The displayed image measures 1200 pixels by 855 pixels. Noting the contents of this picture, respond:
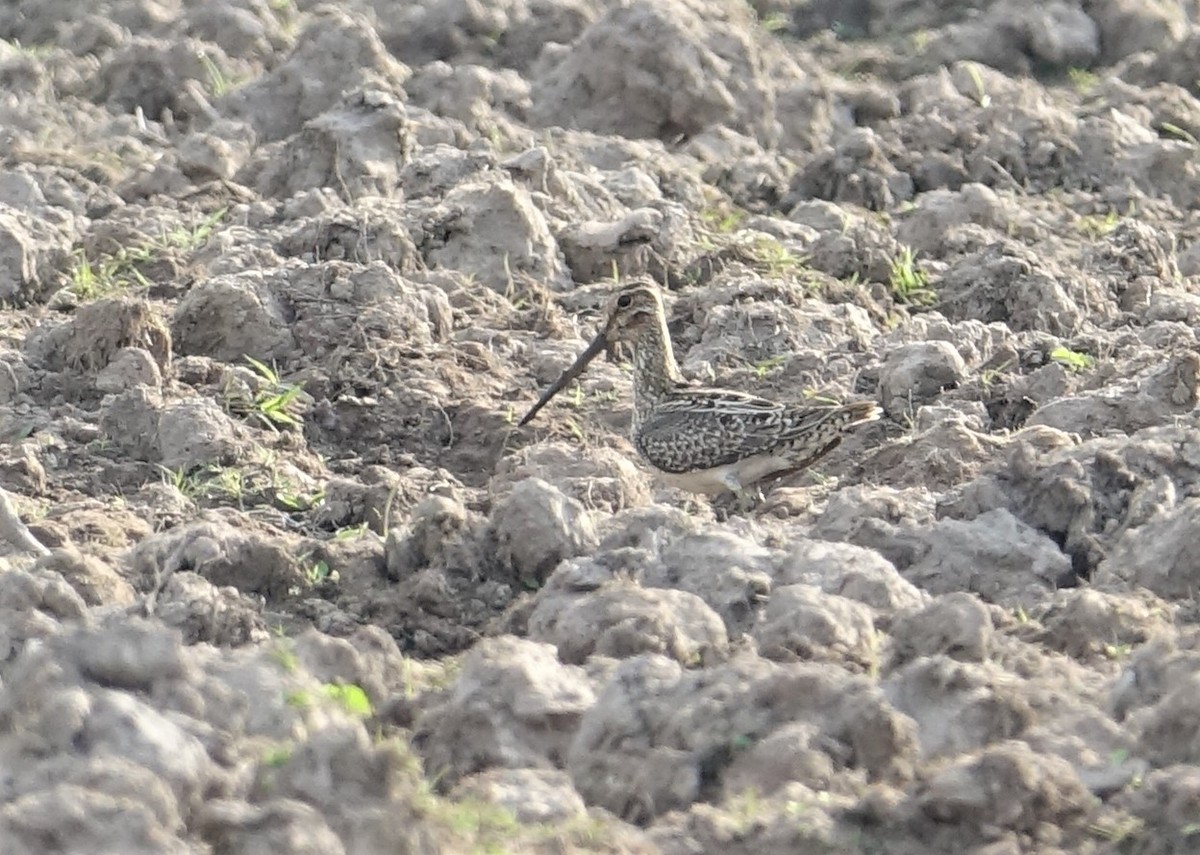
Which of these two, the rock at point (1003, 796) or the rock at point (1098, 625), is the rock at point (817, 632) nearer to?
the rock at point (1098, 625)

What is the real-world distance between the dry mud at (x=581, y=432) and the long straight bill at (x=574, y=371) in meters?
0.13

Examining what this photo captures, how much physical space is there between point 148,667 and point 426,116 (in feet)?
27.1

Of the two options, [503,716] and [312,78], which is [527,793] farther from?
[312,78]

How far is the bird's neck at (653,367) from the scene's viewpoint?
995cm

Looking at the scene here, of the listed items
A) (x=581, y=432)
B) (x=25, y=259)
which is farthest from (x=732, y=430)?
(x=25, y=259)

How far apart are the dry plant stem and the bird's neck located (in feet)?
8.61

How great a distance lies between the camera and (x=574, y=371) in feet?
33.6

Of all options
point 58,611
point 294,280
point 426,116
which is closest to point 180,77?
point 426,116

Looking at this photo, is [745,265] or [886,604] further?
[745,265]

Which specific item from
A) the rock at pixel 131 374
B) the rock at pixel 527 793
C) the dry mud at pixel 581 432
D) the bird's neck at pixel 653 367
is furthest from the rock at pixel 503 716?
the rock at pixel 131 374

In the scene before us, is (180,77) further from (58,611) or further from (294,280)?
(58,611)

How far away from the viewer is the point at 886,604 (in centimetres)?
721

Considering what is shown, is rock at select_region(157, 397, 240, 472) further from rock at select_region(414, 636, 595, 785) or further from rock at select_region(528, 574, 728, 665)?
rock at select_region(414, 636, 595, 785)

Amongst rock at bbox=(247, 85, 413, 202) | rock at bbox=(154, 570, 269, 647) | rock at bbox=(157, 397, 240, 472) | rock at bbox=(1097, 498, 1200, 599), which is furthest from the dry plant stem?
rock at bbox=(247, 85, 413, 202)
